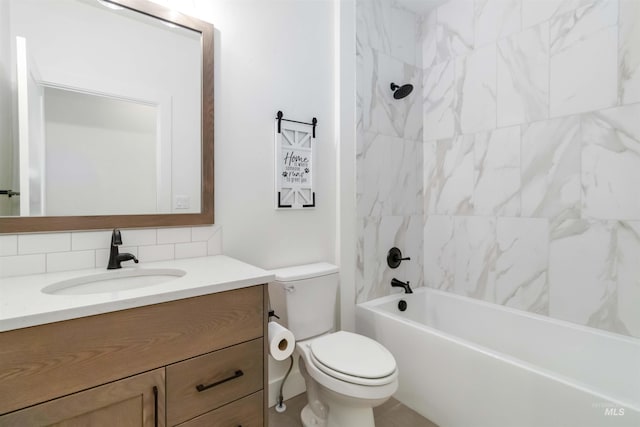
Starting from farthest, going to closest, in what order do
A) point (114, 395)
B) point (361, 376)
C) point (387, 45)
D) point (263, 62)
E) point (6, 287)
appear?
point (387, 45)
point (263, 62)
point (361, 376)
point (6, 287)
point (114, 395)

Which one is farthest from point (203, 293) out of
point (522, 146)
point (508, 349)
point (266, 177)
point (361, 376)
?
point (522, 146)

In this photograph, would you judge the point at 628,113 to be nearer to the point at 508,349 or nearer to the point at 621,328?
the point at 621,328

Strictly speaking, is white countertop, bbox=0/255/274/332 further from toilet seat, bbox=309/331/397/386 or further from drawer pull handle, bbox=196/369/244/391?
toilet seat, bbox=309/331/397/386

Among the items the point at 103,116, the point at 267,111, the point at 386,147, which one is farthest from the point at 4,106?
the point at 386,147

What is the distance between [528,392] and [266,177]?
1.60 m

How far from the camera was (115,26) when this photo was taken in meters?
1.29

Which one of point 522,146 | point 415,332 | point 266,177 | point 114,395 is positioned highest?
point 522,146

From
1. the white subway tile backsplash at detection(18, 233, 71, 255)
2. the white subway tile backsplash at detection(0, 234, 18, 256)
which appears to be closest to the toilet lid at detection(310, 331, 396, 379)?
the white subway tile backsplash at detection(18, 233, 71, 255)

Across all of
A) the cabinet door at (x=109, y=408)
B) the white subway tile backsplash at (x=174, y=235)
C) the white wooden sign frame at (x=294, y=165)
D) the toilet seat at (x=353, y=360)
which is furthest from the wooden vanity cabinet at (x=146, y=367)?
the white wooden sign frame at (x=294, y=165)

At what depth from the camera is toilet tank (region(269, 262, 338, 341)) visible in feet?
5.25

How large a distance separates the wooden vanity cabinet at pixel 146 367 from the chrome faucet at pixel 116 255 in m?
0.46

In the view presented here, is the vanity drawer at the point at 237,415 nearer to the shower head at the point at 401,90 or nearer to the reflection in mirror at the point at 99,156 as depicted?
the reflection in mirror at the point at 99,156

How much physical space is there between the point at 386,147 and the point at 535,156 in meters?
0.91

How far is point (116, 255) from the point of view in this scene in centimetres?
123
